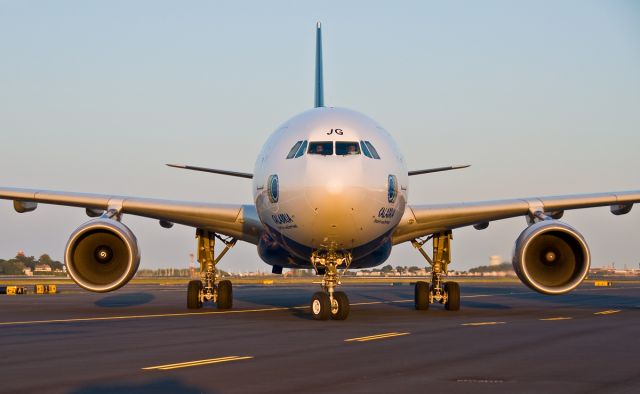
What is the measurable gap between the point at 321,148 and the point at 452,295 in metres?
7.22

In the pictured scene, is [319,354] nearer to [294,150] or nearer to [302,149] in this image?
[302,149]

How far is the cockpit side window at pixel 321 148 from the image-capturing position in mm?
19922

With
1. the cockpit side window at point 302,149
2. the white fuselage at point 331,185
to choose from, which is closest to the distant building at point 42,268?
the white fuselage at point 331,185

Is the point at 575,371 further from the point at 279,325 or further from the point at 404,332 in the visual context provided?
the point at 279,325

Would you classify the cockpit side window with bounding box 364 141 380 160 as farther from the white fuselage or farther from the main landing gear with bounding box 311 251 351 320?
the main landing gear with bounding box 311 251 351 320

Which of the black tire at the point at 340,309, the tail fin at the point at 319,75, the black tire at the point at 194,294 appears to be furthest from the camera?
the tail fin at the point at 319,75

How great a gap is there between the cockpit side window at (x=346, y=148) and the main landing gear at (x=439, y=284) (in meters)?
6.57

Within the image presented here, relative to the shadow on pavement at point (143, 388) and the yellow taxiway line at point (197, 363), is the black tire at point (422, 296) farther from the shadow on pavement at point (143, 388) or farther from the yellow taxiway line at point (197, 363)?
the shadow on pavement at point (143, 388)

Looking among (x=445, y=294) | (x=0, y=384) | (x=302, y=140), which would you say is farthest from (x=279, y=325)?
(x=0, y=384)

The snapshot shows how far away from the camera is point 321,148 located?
2000 centimetres

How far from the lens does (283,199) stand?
20250mm

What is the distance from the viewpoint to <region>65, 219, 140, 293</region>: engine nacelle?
22.7 meters

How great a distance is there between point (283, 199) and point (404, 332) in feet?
15.9

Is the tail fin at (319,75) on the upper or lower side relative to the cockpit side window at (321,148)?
upper
